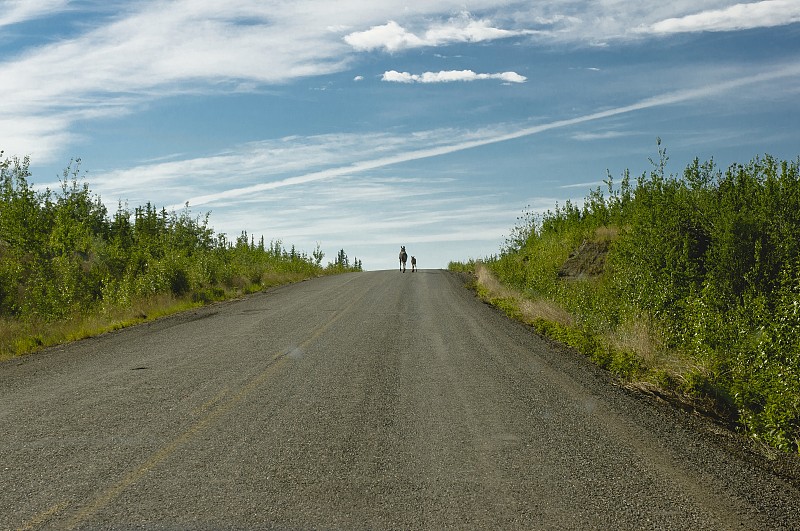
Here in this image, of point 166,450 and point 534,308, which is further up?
point 534,308

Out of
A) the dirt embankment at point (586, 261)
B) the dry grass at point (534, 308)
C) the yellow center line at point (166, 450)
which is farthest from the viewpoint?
the dirt embankment at point (586, 261)

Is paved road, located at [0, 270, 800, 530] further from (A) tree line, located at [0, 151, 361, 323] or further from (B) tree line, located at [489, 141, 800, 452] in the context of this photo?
(A) tree line, located at [0, 151, 361, 323]

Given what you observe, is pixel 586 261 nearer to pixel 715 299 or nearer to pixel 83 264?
pixel 715 299

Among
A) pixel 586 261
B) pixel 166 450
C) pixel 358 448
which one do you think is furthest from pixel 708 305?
pixel 586 261

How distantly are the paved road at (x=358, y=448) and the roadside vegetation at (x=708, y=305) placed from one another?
0.87 m

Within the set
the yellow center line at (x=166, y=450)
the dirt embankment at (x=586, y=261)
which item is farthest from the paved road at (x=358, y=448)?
the dirt embankment at (x=586, y=261)

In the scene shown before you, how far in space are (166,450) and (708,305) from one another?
8571 millimetres

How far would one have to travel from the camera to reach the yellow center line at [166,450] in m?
4.53

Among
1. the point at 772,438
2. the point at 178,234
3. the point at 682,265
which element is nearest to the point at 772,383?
the point at 772,438

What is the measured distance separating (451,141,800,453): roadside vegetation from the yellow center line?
5667 mm

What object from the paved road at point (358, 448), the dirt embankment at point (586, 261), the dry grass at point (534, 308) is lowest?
the paved road at point (358, 448)

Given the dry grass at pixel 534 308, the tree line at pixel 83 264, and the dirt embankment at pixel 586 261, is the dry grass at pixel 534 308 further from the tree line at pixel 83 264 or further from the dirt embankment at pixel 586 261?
the tree line at pixel 83 264

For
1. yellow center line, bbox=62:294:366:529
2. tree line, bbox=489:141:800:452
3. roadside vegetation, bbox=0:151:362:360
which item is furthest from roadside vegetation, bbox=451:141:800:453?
roadside vegetation, bbox=0:151:362:360

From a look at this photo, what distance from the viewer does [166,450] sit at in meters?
5.97
